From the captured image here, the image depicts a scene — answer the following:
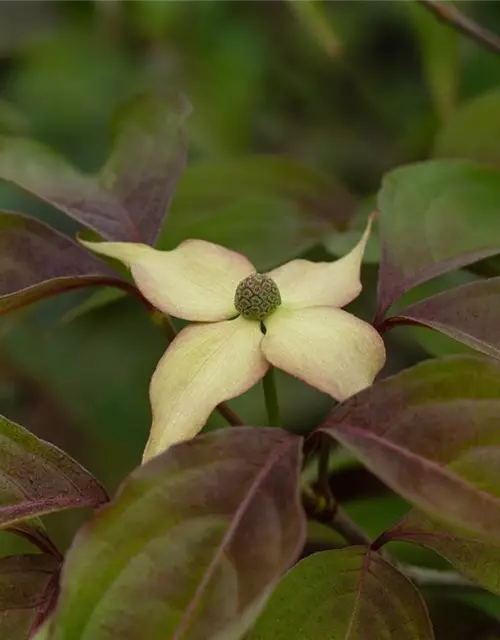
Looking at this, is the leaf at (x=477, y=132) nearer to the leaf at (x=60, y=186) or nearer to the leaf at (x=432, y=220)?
the leaf at (x=432, y=220)

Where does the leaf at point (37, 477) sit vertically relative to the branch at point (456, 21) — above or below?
below

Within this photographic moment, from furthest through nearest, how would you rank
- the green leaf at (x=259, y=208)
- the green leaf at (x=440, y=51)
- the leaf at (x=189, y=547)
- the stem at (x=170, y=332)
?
the green leaf at (x=440, y=51), the green leaf at (x=259, y=208), the stem at (x=170, y=332), the leaf at (x=189, y=547)

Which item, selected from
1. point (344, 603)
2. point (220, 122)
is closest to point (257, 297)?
point (344, 603)

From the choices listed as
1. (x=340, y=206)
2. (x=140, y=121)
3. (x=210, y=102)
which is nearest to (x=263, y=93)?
(x=210, y=102)

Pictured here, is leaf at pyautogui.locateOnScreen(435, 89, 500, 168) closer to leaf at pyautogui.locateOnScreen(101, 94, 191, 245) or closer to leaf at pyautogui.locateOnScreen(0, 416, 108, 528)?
leaf at pyautogui.locateOnScreen(101, 94, 191, 245)

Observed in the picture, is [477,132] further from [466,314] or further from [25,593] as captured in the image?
[25,593]

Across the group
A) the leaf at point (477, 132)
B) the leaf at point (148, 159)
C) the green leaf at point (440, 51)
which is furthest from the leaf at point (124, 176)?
the green leaf at point (440, 51)

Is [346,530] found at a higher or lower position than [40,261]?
lower
